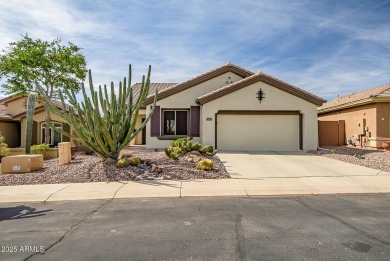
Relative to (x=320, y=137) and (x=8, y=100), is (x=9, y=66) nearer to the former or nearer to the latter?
(x=8, y=100)

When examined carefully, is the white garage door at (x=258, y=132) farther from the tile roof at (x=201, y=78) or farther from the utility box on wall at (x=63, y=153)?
the utility box on wall at (x=63, y=153)

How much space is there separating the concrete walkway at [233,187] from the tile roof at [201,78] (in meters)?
9.05

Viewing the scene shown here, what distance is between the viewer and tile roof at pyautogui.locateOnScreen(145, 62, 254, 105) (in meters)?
16.4

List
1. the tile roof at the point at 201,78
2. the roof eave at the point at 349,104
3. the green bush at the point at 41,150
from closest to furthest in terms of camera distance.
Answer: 1. the green bush at the point at 41,150
2. the roof eave at the point at 349,104
3. the tile roof at the point at 201,78

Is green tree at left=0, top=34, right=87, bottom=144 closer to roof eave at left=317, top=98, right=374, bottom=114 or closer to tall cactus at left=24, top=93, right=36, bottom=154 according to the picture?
tall cactus at left=24, top=93, right=36, bottom=154

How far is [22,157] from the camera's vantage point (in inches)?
362

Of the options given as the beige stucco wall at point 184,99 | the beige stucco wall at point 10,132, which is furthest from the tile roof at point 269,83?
the beige stucco wall at point 10,132

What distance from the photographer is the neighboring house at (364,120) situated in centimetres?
1540

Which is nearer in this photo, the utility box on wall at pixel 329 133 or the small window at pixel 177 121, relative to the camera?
the small window at pixel 177 121

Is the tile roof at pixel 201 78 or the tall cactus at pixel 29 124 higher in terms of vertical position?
the tile roof at pixel 201 78

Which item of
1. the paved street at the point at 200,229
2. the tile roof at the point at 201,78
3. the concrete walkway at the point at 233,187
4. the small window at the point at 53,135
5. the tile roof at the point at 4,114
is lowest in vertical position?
the paved street at the point at 200,229

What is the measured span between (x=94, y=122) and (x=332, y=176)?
8907 millimetres

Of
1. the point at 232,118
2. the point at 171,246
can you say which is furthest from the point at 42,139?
the point at 171,246

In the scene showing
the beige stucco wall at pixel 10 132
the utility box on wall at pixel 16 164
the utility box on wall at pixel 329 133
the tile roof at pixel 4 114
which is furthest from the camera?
the beige stucco wall at pixel 10 132
